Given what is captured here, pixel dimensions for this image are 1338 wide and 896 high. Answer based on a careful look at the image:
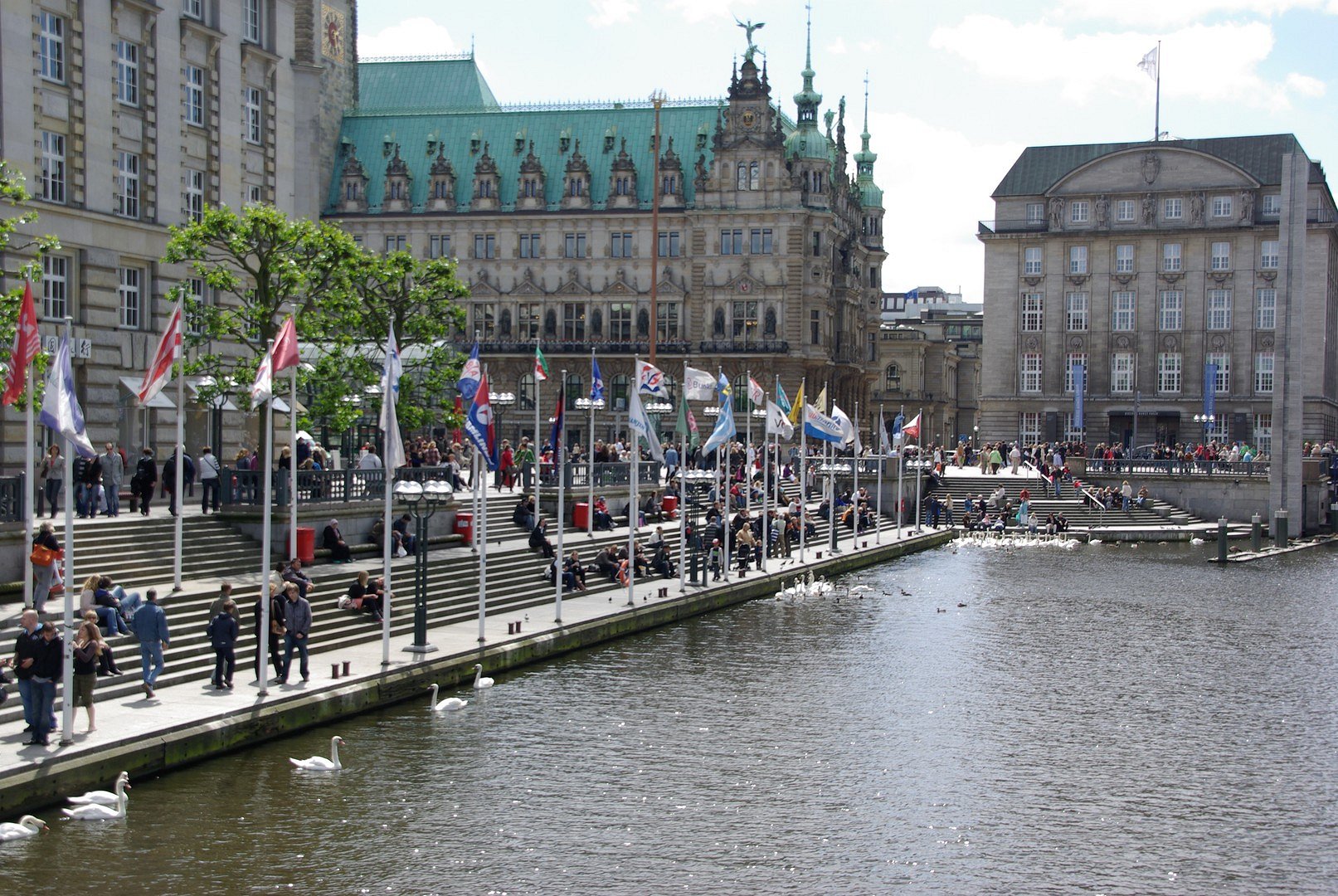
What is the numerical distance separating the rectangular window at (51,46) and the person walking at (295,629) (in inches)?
900

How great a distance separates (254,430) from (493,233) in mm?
66487

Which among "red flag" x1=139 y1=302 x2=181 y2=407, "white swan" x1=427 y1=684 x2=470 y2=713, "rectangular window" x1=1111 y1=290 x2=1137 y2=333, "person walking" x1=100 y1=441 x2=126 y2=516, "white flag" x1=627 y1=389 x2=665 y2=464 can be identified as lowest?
"white swan" x1=427 y1=684 x2=470 y2=713

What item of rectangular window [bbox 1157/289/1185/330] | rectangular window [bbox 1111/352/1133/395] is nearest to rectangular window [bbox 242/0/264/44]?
rectangular window [bbox 1111/352/1133/395]

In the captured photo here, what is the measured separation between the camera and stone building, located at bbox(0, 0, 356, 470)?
44469mm

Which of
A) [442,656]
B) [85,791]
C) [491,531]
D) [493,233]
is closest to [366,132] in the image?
[493,233]

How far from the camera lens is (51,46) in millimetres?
45062

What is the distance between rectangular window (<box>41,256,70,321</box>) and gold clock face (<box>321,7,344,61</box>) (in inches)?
2957

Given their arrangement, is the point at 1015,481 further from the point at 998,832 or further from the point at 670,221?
the point at 998,832

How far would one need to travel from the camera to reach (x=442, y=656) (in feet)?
110

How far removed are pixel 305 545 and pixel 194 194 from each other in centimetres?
1756

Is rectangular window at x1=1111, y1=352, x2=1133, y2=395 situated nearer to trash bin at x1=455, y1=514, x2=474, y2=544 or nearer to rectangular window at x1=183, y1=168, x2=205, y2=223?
trash bin at x1=455, y1=514, x2=474, y2=544

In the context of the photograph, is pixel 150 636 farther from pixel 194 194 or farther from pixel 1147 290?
pixel 1147 290

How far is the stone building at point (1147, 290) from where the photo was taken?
11381cm

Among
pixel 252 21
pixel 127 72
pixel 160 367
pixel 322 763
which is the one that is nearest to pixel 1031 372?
pixel 252 21
